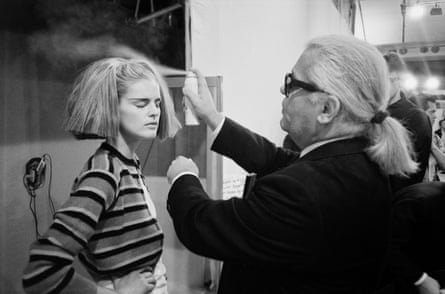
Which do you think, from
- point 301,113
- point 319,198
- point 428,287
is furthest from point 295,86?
point 428,287

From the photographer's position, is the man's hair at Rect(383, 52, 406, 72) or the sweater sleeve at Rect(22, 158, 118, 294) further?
the man's hair at Rect(383, 52, 406, 72)

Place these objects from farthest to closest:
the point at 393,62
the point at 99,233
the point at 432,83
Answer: the point at 432,83
the point at 393,62
the point at 99,233

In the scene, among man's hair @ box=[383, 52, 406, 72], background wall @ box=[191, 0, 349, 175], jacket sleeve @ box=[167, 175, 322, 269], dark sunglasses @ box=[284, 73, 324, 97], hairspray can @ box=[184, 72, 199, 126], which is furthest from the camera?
man's hair @ box=[383, 52, 406, 72]

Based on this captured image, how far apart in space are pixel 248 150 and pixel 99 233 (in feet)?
2.17

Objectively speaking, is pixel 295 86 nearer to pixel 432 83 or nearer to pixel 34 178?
pixel 34 178


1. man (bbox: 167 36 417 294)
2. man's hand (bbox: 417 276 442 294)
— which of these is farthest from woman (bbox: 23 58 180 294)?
man's hand (bbox: 417 276 442 294)

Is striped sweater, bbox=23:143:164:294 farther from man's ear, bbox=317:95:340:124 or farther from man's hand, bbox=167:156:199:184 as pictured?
man's ear, bbox=317:95:340:124

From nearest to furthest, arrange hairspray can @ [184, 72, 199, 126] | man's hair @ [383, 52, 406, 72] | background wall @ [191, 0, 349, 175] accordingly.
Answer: hairspray can @ [184, 72, 199, 126] < background wall @ [191, 0, 349, 175] < man's hair @ [383, 52, 406, 72]

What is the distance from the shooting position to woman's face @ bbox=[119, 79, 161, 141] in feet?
3.23

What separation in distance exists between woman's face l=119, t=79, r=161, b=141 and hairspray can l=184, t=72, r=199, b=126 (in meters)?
0.25

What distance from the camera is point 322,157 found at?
1.03 meters

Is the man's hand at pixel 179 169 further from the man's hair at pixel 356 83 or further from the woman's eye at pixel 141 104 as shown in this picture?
the man's hair at pixel 356 83

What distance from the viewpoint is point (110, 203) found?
92 centimetres

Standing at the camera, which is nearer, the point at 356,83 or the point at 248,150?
the point at 356,83
